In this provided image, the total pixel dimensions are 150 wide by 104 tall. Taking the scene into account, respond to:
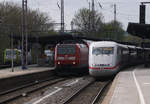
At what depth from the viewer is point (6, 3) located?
2443 inches

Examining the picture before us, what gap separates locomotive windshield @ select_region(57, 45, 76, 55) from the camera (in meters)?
30.4

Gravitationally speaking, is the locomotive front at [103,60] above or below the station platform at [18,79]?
above

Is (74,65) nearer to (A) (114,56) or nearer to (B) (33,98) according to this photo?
(A) (114,56)

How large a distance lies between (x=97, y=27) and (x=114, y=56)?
61122mm

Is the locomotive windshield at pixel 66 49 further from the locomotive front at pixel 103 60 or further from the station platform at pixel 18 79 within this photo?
the locomotive front at pixel 103 60

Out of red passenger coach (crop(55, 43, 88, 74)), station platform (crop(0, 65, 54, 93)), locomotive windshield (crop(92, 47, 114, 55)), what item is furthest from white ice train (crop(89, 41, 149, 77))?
station platform (crop(0, 65, 54, 93))

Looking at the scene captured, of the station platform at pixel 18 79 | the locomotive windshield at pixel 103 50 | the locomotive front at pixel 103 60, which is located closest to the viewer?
the station platform at pixel 18 79

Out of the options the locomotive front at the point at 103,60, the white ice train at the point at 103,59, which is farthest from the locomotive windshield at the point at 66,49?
the locomotive front at the point at 103,60

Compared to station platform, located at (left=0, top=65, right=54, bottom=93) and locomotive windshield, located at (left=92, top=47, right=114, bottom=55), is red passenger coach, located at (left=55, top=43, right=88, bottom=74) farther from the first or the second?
locomotive windshield, located at (left=92, top=47, right=114, bottom=55)

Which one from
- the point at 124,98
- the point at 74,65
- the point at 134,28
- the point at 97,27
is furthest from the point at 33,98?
the point at 97,27

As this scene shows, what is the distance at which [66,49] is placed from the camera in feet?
100

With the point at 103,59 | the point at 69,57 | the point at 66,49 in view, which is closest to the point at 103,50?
the point at 103,59

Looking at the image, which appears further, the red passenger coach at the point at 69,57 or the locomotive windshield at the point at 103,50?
the red passenger coach at the point at 69,57

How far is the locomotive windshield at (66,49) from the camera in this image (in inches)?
1197
